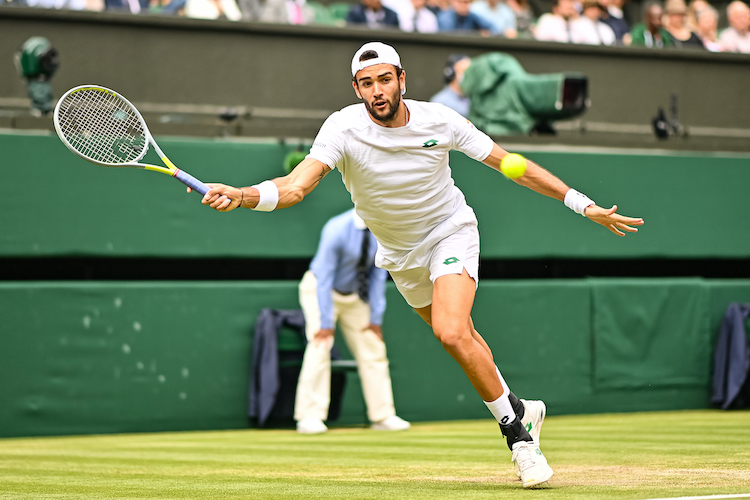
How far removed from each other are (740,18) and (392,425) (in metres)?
7.27

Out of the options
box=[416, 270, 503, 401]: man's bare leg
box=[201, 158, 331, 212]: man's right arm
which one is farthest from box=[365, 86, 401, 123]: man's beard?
box=[416, 270, 503, 401]: man's bare leg

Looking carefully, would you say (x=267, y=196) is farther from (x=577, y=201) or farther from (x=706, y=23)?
(x=706, y=23)

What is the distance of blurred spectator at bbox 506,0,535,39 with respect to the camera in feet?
40.2

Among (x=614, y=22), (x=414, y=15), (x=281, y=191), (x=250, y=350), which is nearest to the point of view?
(x=281, y=191)

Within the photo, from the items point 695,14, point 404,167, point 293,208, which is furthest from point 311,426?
point 695,14

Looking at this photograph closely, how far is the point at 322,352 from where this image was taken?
8.84 metres

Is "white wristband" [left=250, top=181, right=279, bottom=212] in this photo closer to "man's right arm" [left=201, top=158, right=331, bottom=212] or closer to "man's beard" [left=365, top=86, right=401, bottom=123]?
"man's right arm" [left=201, top=158, right=331, bottom=212]

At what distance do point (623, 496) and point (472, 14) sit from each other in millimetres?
8376

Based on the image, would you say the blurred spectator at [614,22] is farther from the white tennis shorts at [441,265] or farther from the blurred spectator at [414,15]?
the white tennis shorts at [441,265]

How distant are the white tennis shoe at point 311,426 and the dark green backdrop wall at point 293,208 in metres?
1.63

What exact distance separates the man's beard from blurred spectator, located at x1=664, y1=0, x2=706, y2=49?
26.8ft

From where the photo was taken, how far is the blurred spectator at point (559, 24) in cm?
1214

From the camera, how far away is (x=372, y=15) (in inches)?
446

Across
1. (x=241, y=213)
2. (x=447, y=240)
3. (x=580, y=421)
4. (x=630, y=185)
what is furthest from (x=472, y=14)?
(x=447, y=240)
